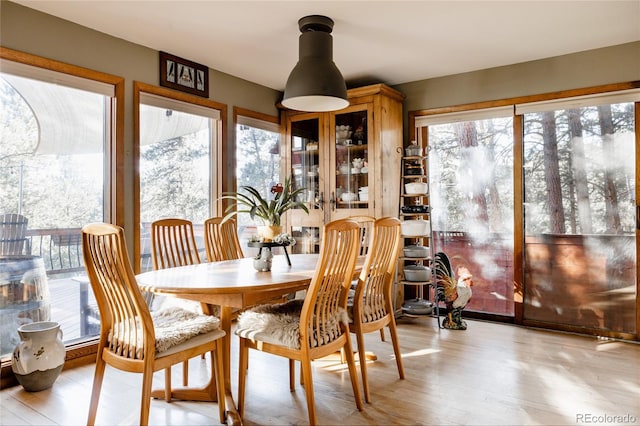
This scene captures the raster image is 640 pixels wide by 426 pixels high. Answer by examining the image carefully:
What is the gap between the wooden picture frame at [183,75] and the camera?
377cm

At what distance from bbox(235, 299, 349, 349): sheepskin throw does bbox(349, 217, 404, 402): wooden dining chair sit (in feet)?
0.61

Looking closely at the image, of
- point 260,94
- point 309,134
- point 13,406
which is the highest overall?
point 260,94

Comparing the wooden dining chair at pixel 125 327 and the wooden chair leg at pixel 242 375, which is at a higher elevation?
the wooden dining chair at pixel 125 327

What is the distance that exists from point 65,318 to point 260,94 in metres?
2.90

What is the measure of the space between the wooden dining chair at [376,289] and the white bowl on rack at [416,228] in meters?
1.43

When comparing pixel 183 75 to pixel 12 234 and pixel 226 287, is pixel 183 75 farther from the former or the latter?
pixel 226 287

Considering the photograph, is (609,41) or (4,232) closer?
(4,232)

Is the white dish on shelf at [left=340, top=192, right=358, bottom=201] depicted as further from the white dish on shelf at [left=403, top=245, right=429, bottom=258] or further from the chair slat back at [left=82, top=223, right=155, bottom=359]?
the chair slat back at [left=82, top=223, right=155, bottom=359]

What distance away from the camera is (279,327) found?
2.27 m

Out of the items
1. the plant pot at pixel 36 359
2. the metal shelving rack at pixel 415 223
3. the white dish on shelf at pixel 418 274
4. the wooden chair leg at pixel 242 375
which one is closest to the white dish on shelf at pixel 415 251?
the metal shelving rack at pixel 415 223

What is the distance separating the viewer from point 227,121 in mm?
4402

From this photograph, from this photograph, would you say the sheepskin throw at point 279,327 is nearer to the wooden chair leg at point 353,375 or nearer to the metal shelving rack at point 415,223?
the wooden chair leg at point 353,375

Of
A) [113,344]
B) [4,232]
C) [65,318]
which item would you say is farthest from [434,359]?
[4,232]

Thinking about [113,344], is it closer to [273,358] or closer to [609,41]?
[273,358]
